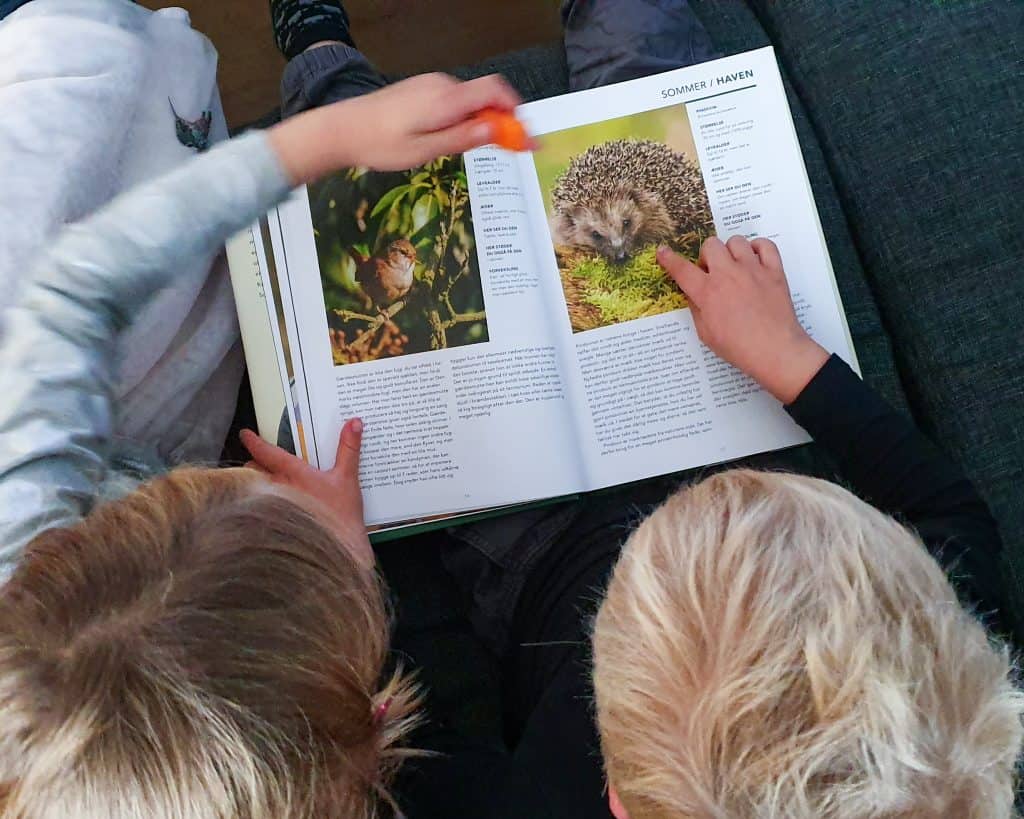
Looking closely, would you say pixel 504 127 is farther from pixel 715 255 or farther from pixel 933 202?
pixel 933 202

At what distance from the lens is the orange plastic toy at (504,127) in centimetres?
62

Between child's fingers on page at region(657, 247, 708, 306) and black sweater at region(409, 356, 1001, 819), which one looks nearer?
black sweater at region(409, 356, 1001, 819)

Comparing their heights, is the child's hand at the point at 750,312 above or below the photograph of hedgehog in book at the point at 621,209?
below

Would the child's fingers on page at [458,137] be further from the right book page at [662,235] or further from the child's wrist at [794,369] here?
the child's wrist at [794,369]

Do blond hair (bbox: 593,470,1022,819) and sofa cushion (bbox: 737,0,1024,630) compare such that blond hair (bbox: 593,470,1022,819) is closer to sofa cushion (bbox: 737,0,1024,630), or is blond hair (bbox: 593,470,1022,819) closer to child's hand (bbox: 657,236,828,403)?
child's hand (bbox: 657,236,828,403)

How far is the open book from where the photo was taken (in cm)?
71

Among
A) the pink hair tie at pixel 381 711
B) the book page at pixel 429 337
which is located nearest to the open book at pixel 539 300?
the book page at pixel 429 337

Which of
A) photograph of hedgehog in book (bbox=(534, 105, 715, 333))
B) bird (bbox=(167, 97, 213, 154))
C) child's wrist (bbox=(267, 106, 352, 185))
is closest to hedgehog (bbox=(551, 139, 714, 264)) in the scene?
photograph of hedgehog in book (bbox=(534, 105, 715, 333))

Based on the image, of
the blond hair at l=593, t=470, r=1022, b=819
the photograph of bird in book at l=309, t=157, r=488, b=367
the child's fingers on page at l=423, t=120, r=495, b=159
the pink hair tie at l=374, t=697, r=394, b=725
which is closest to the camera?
the blond hair at l=593, t=470, r=1022, b=819

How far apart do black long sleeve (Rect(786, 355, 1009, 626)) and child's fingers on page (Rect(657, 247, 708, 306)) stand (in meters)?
0.13

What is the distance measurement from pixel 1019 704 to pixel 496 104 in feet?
1.71

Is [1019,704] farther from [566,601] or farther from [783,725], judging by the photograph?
[566,601]

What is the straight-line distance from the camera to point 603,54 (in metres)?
0.82

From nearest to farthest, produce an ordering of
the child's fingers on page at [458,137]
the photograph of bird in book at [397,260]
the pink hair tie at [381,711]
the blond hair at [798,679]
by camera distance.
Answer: the blond hair at [798,679] → the pink hair tie at [381,711] → the child's fingers on page at [458,137] → the photograph of bird in book at [397,260]
